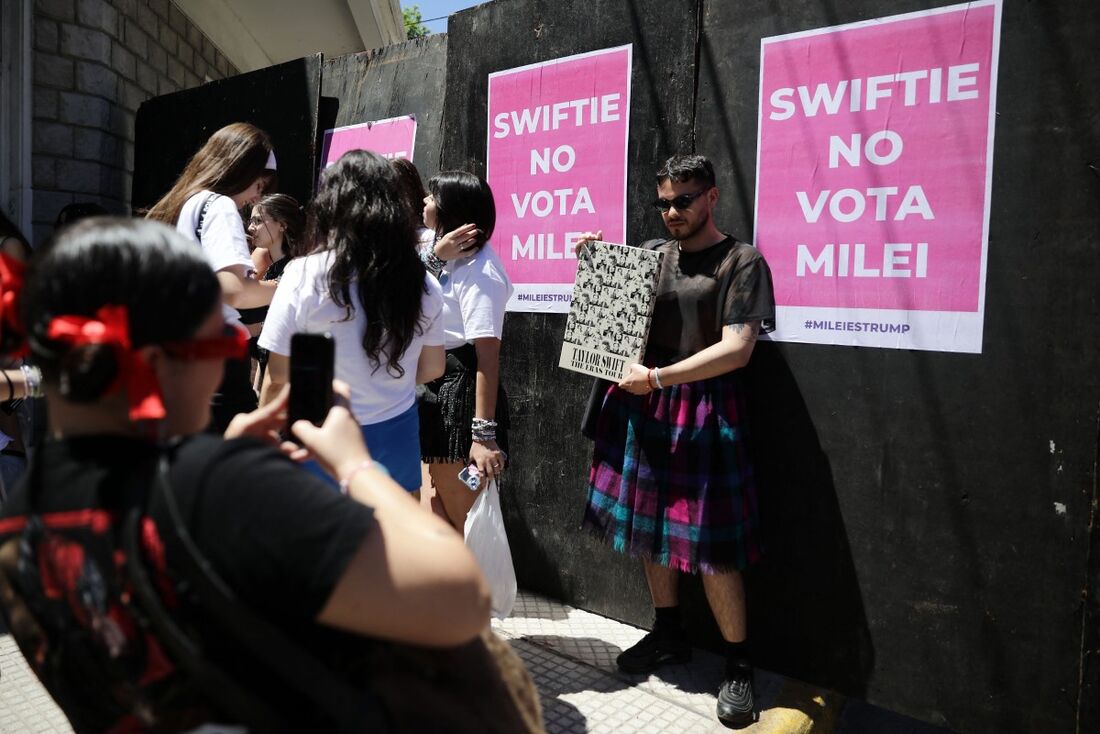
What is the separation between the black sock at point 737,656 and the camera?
9.62 ft

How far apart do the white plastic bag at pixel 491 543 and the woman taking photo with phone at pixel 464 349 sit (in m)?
0.11

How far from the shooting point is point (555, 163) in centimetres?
365

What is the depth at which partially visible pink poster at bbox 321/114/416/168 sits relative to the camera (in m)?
4.43

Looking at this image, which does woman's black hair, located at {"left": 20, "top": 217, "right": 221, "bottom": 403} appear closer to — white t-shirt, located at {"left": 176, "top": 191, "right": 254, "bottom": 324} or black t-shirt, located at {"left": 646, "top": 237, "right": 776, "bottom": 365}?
white t-shirt, located at {"left": 176, "top": 191, "right": 254, "bottom": 324}

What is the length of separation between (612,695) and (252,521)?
2.45 metres

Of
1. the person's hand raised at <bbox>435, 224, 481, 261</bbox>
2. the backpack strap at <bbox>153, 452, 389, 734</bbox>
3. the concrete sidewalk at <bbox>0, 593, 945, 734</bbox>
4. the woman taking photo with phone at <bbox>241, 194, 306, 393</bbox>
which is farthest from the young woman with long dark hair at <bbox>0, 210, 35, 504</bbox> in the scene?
the backpack strap at <bbox>153, 452, 389, 734</bbox>

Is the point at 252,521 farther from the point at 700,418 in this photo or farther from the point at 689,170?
the point at 689,170

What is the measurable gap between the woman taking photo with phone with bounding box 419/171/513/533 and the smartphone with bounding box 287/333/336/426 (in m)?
1.70

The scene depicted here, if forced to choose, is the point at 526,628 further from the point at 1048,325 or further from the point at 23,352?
the point at 23,352

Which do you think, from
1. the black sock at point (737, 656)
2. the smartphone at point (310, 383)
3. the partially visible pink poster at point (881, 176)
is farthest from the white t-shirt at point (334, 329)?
the black sock at point (737, 656)

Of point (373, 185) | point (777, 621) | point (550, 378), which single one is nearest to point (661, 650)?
point (777, 621)

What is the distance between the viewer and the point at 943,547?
8.76 ft

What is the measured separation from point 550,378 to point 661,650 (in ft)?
4.24

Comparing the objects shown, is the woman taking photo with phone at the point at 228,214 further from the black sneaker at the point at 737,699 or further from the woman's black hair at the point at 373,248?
the black sneaker at the point at 737,699
